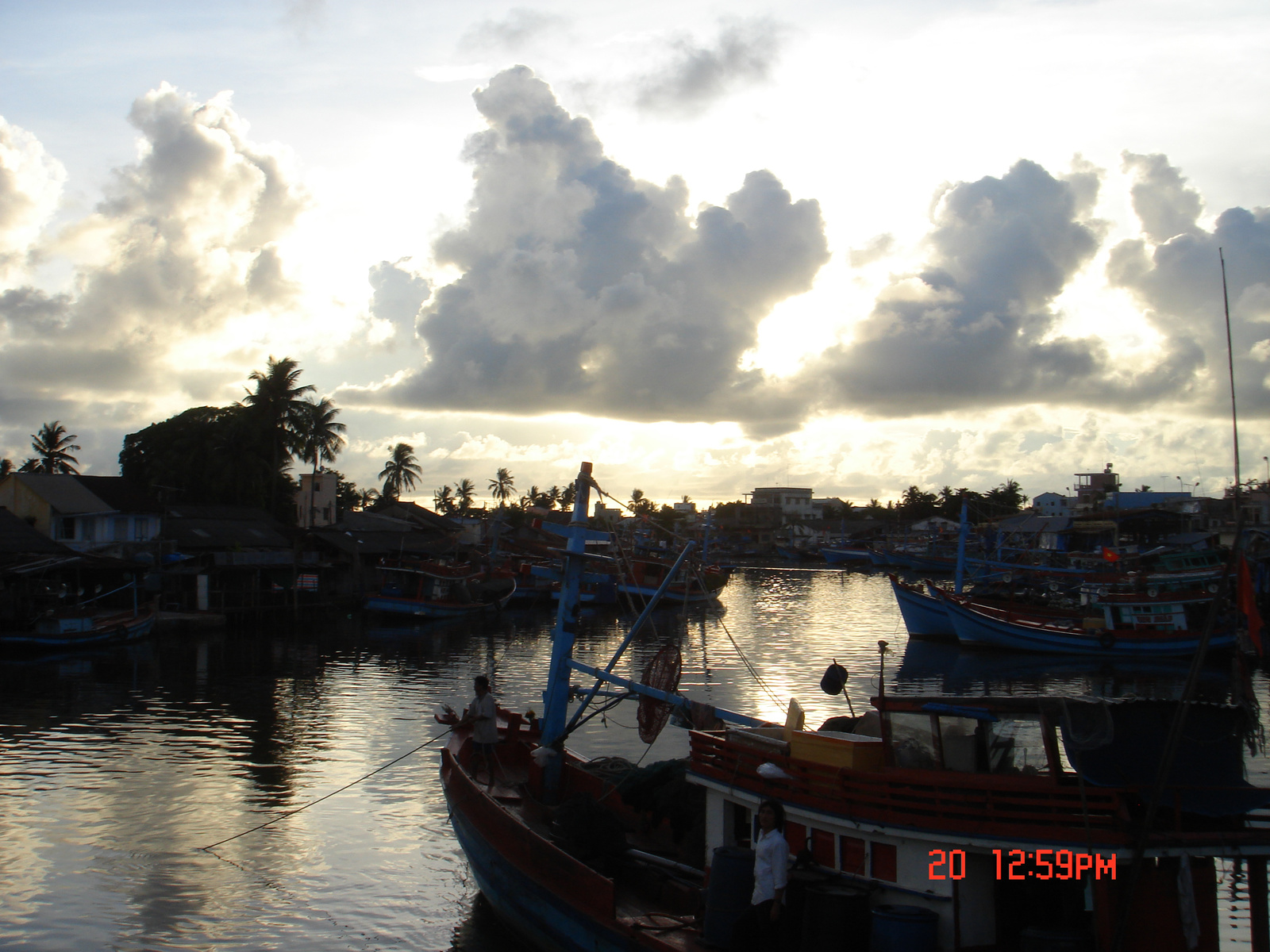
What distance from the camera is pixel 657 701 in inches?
575

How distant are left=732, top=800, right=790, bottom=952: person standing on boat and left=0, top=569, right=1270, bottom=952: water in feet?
20.2

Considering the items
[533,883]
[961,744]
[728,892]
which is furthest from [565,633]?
[961,744]

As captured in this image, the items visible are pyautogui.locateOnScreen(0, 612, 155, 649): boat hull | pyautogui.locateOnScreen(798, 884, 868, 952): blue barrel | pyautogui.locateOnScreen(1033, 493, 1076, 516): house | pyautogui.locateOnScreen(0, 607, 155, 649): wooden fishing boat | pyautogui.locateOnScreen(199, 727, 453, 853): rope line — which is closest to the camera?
pyautogui.locateOnScreen(798, 884, 868, 952): blue barrel

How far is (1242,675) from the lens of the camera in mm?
9117

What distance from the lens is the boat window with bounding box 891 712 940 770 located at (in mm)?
9422

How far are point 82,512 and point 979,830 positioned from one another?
53.8 metres

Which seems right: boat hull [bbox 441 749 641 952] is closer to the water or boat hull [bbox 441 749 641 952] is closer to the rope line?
the water

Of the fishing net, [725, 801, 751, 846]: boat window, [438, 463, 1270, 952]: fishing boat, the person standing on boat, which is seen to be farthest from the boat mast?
the person standing on boat

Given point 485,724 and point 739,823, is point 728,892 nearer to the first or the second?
point 739,823

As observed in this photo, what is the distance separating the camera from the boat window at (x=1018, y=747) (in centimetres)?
916

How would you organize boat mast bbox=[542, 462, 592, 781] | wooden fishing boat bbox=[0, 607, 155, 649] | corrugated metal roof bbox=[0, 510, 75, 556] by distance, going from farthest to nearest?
corrugated metal roof bbox=[0, 510, 75, 556]
wooden fishing boat bbox=[0, 607, 155, 649]
boat mast bbox=[542, 462, 592, 781]

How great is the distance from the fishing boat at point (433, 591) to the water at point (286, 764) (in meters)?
7.31

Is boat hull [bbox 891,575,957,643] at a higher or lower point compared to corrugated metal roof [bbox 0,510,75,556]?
lower

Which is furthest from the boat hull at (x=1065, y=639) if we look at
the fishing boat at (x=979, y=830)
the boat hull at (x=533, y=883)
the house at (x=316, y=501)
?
the house at (x=316, y=501)
